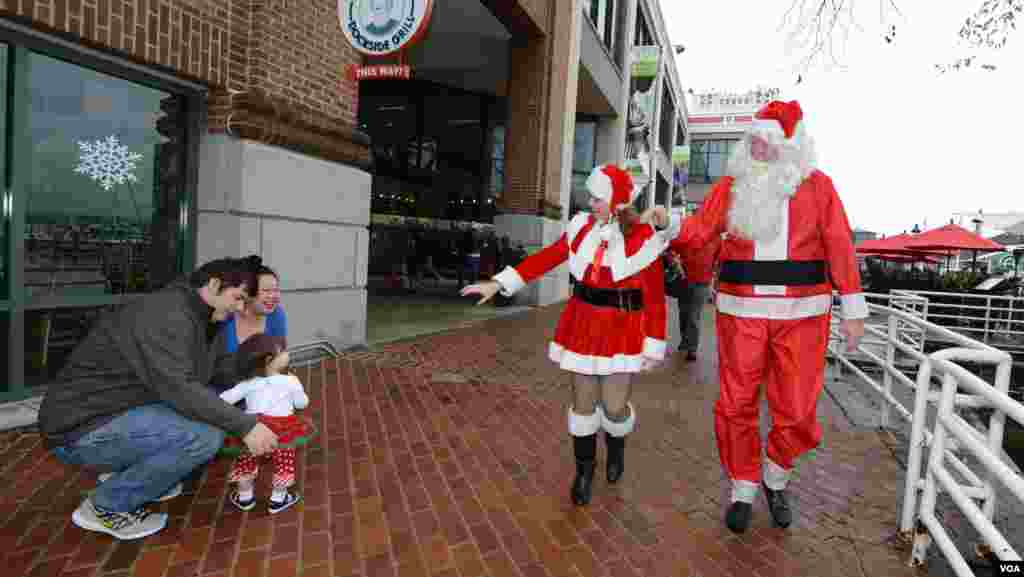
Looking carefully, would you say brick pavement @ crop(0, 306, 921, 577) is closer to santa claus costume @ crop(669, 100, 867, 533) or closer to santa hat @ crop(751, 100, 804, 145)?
santa claus costume @ crop(669, 100, 867, 533)

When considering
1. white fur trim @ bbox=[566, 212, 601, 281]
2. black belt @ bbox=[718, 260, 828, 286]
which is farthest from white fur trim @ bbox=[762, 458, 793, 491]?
white fur trim @ bbox=[566, 212, 601, 281]

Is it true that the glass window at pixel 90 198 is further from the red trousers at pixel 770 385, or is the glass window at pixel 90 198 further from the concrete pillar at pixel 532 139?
the concrete pillar at pixel 532 139

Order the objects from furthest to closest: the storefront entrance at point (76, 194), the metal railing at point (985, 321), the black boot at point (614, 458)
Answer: the metal railing at point (985, 321)
the storefront entrance at point (76, 194)
the black boot at point (614, 458)

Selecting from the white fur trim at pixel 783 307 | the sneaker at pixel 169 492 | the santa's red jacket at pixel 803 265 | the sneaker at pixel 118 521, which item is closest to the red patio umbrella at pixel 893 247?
the santa's red jacket at pixel 803 265

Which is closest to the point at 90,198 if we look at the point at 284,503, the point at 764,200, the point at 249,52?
the point at 249,52

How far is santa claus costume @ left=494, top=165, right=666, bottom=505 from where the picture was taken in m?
3.12

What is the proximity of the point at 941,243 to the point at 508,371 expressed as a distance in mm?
14356

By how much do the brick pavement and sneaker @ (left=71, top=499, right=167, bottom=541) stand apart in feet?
0.14

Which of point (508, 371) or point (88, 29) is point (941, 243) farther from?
point (88, 29)

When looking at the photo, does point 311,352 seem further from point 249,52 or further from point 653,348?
point 653,348

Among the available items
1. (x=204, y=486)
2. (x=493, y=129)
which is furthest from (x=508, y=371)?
(x=493, y=129)

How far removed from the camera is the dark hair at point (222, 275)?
269cm

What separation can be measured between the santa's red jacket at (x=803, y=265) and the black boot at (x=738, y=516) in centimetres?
98

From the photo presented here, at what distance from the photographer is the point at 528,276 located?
11.3 feet
